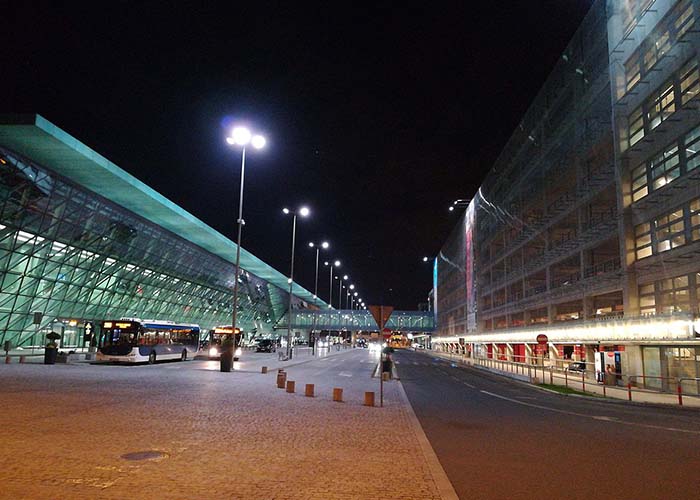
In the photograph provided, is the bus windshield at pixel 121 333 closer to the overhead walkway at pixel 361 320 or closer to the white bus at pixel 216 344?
the white bus at pixel 216 344

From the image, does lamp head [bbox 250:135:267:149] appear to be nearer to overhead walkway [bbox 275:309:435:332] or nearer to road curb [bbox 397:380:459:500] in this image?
road curb [bbox 397:380:459:500]

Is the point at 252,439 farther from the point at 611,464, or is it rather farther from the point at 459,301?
the point at 459,301

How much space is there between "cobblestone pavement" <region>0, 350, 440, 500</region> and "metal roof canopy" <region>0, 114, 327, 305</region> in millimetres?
22073

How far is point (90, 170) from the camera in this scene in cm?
4134

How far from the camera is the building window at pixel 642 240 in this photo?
97.6ft

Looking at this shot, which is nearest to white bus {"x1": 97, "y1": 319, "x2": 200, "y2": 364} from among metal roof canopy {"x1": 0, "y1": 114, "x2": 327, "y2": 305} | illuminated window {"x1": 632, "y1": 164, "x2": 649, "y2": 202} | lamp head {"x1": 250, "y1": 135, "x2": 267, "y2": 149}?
metal roof canopy {"x1": 0, "y1": 114, "x2": 327, "y2": 305}

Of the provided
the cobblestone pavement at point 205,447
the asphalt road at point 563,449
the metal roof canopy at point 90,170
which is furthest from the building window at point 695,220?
the metal roof canopy at point 90,170

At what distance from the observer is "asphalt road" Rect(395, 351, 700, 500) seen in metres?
8.00

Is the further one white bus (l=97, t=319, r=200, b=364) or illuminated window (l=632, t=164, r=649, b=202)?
white bus (l=97, t=319, r=200, b=364)

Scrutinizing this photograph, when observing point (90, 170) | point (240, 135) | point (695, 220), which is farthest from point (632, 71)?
point (90, 170)

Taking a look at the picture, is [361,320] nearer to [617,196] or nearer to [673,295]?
[617,196]

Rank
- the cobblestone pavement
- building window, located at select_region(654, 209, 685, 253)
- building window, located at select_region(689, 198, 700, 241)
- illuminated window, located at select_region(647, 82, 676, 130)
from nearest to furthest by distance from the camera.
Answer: the cobblestone pavement < building window, located at select_region(689, 198, 700, 241) < building window, located at select_region(654, 209, 685, 253) < illuminated window, located at select_region(647, 82, 676, 130)

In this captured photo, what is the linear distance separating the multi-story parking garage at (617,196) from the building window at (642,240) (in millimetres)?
65

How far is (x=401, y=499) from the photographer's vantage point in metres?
6.97
